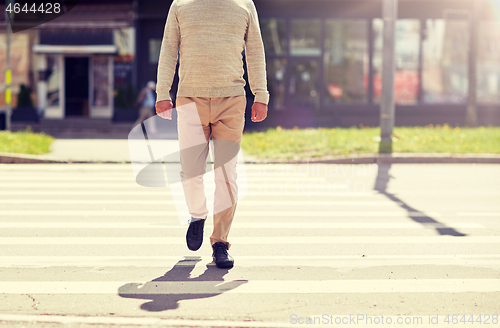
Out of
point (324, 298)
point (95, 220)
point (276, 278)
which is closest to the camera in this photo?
point (324, 298)

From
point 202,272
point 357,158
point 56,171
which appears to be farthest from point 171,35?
point 357,158

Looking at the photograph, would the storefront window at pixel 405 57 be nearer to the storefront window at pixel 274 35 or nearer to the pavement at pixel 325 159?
the storefront window at pixel 274 35

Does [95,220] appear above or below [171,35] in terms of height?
below

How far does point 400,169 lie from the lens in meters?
11.5

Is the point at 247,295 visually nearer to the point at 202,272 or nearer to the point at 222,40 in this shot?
the point at 202,272

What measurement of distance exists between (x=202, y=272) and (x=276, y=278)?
0.54 m

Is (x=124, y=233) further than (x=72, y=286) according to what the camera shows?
Yes

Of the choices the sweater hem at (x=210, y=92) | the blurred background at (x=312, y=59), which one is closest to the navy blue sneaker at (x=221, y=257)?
the sweater hem at (x=210, y=92)

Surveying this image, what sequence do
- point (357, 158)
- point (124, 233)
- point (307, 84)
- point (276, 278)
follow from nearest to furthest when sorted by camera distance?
point (276, 278) → point (124, 233) → point (357, 158) → point (307, 84)

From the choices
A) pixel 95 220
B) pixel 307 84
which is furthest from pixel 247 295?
pixel 307 84

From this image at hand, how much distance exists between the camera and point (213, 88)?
14.8 feet

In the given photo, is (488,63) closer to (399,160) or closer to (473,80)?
(473,80)

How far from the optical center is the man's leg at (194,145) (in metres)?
4.54

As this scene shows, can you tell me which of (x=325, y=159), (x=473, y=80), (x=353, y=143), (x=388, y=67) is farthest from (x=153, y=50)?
(x=325, y=159)
